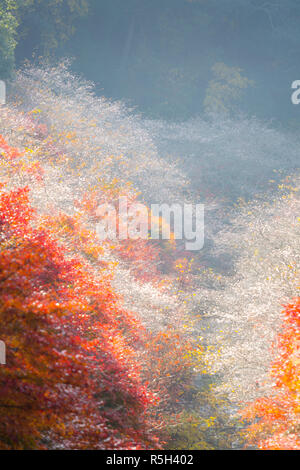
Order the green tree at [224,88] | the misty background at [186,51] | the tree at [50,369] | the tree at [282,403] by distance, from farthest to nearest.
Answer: the green tree at [224,88] < the misty background at [186,51] < the tree at [282,403] < the tree at [50,369]

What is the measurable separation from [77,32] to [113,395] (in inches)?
1201

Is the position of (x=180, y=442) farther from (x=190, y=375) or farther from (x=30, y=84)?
(x=30, y=84)

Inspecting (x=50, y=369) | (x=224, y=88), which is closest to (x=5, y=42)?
(x=50, y=369)

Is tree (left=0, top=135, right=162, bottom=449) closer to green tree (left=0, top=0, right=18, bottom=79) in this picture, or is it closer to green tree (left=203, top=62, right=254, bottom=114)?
green tree (left=0, top=0, right=18, bottom=79)

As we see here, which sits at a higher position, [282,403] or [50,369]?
[50,369]

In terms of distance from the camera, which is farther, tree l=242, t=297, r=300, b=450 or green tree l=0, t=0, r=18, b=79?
green tree l=0, t=0, r=18, b=79

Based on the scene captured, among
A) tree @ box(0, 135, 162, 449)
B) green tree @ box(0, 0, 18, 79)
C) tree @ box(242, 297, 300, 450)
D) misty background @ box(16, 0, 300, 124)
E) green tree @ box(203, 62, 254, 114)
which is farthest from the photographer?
green tree @ box(203, 62, 254, 114)

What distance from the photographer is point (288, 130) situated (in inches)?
1352

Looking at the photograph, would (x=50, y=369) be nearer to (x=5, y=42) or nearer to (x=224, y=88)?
(x=5, y=42)

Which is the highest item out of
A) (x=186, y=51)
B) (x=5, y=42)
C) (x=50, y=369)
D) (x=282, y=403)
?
(x=186, y=51)

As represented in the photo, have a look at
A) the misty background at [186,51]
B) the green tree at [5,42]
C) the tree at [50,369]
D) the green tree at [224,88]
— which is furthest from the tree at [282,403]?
the green tree at [224,88]

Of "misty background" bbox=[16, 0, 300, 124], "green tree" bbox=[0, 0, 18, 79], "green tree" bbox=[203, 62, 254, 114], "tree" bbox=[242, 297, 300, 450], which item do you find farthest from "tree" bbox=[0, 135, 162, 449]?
"green tree" bbox=[203, 62, 254, 114]

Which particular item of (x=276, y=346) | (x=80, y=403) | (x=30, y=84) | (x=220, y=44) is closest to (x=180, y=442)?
(x=276, y=346)

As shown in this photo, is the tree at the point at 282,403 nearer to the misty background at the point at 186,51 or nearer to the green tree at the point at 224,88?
the misty background at the point at 186,51
